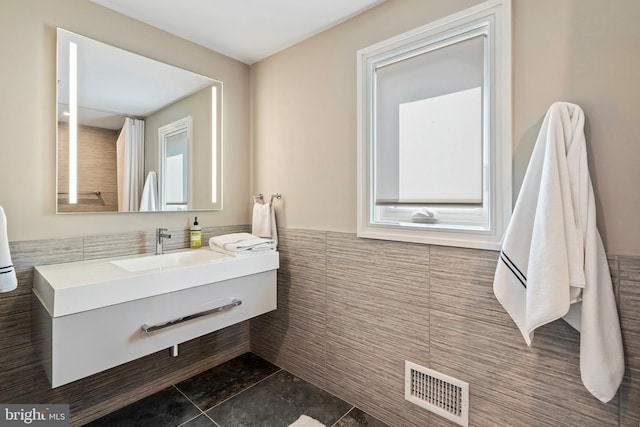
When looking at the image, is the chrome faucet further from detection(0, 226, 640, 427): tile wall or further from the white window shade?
the white window shade

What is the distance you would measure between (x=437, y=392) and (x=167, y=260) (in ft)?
5.12

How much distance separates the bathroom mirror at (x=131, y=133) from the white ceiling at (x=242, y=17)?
226 mm

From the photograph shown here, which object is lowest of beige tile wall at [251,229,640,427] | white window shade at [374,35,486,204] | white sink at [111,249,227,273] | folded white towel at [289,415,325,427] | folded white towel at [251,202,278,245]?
folded white towel at [289,415,325,427]

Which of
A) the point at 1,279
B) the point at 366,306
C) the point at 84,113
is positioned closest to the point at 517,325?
the point at 366,306

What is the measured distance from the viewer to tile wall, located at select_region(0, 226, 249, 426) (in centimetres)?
145

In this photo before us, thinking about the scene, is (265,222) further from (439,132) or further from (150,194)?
(439,132)

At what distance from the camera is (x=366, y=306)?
1.72 m

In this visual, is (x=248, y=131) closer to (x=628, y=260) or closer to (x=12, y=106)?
(x=12, y=106)

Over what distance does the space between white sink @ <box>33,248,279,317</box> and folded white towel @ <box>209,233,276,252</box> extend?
0.15ft

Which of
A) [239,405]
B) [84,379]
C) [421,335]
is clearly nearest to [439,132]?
[421,335]

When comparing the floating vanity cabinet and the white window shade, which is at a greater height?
the white window shade

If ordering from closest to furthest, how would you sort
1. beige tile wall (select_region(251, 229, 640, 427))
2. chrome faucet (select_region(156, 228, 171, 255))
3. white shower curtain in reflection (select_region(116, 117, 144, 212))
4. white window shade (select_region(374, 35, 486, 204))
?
1. beige tile wall (select_region(251, 229, 640, 427))
2. white window shade (select_region(374, 35, 486, 204))
3. white shower curtain in reflection (select_region(116, 117, 144, 212))
4. chrome faucet (select_region(156, 228, 171, 255))

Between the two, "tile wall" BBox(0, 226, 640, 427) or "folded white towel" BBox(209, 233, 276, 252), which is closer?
"tile wall" BBox(0, 226, 640, 427)

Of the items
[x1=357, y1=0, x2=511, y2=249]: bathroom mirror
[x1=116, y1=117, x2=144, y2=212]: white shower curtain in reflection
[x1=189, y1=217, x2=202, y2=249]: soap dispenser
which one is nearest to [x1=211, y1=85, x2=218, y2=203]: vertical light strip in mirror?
[x1=189, y1=217, x2=202, y2=249]: soap dispenser
